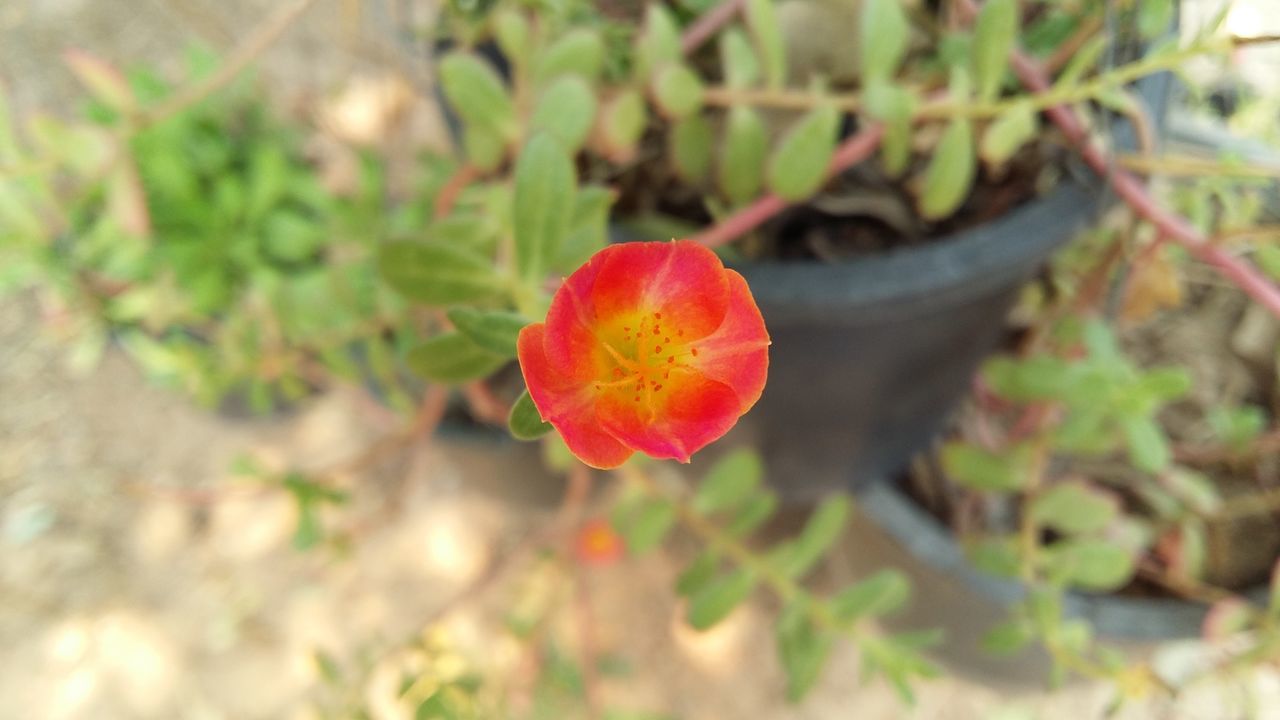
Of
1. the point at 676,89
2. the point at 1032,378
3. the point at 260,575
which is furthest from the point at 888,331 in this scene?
the point at 260,575

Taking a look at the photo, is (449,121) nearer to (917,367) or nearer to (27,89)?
(917,367)

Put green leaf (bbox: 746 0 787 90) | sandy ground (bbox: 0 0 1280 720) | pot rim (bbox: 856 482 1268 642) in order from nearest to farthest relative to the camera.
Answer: green leaf (bbox: 746 0 787 90), pot rim (bbox: 856 482 1268 642), sandy ground (bbox: 0 0 1280 720)

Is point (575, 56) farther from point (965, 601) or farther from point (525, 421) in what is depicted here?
point (965, 601)

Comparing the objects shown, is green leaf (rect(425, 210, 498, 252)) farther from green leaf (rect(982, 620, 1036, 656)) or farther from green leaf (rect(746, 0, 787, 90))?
green leaf (rect(982, 620, 1036, 656))

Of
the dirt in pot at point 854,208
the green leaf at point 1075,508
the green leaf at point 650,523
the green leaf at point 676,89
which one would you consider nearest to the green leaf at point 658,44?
the green leaf at point 676,89

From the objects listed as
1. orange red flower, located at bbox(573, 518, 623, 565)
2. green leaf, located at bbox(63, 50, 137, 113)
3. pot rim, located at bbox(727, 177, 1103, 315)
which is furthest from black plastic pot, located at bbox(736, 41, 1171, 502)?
green leaf, located at bbox(63, 50, 137, 113)

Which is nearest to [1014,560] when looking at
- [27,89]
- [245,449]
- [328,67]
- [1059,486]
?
[1059,486]

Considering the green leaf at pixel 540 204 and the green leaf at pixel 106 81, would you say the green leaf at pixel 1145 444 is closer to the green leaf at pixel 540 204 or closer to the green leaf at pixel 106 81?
the green leaf at pixel 540 204
